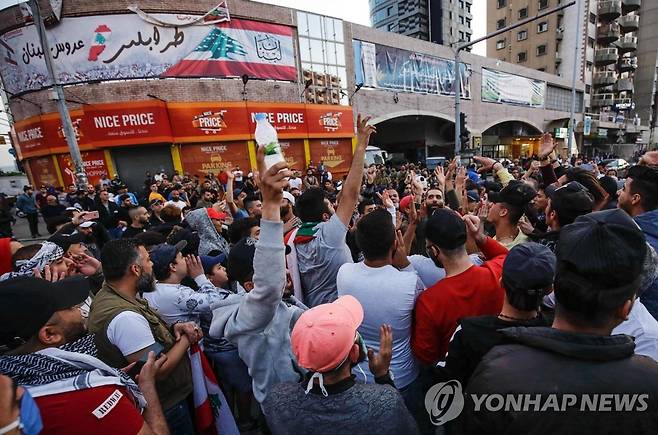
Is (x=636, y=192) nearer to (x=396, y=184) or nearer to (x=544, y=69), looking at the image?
(x=396, y=184)

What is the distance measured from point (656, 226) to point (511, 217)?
2.99 feet

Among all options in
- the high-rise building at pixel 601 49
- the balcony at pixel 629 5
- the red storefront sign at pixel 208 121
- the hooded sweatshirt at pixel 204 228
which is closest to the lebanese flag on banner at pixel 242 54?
the red storefront sign at pixel 208 121

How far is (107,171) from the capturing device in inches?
556

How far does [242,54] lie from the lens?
15445 mm

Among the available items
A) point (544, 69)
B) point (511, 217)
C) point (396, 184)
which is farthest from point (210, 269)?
point (544, 69)

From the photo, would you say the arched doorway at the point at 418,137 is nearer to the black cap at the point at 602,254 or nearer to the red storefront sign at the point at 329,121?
the red storefront sign at the point at 329,121

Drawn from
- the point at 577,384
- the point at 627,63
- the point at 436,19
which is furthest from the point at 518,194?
the point at 436,19

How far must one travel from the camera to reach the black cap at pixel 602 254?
1.02 m

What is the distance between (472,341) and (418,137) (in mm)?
29810

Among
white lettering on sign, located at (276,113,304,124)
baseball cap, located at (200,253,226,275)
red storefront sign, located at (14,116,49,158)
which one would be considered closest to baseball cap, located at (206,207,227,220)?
A: baseball cap, located at (200,253,226,275)

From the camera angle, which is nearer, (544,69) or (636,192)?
(636,192)

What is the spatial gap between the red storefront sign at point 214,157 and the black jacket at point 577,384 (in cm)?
1568

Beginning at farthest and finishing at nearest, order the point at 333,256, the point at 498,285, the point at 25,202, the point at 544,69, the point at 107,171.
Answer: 1. the point at 544,69
2. the point at 107,171
3. the point at 25,202
4. the point at 333,256
5. the point at 498,285

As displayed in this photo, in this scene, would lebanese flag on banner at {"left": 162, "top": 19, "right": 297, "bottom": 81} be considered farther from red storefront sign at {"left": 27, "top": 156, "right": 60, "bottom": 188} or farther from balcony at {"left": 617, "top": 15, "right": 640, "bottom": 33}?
balcony at {"left": 617, "top": 15, "right": 640, "bottom": 33}
